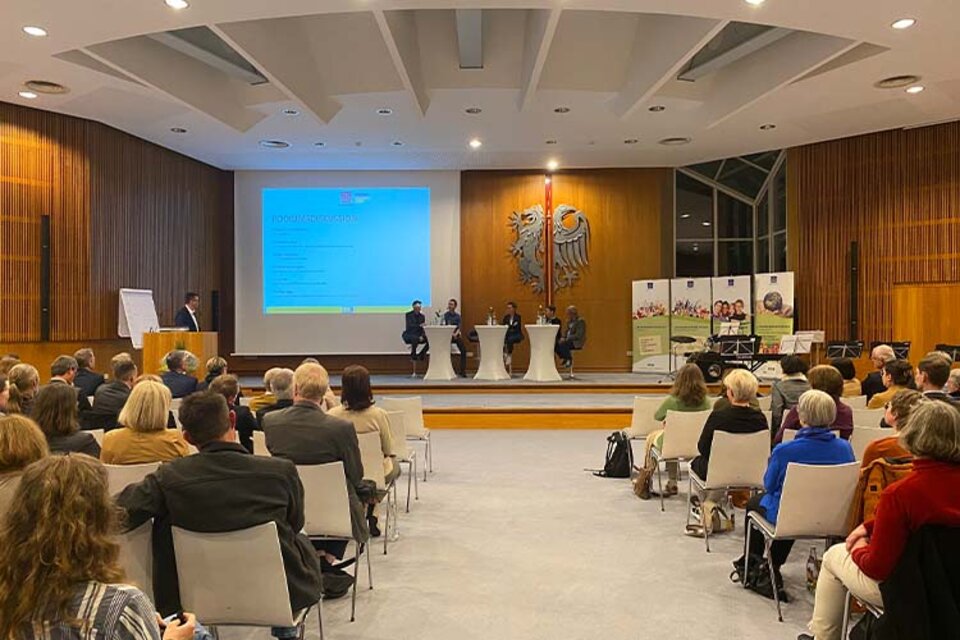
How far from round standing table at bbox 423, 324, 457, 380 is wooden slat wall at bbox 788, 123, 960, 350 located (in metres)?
5.96

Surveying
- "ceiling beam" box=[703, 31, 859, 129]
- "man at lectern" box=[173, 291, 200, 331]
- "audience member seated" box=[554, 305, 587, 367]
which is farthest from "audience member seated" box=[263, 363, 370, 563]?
"audience member seated" box=[554, 305, 587, 367]

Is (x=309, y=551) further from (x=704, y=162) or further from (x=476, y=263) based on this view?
(x=704, y=162)

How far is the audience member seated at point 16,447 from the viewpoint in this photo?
2.17 meters

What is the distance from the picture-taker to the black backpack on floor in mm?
6414

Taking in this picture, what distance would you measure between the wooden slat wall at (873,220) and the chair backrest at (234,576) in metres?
11.4

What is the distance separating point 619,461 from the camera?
254 inches

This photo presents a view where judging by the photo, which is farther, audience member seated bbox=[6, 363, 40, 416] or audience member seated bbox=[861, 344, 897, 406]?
audience member seated bbox=[861, 344, 897, 406]

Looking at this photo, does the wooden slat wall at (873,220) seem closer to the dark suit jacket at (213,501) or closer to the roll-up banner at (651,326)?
the roll-up banner at (651,326)

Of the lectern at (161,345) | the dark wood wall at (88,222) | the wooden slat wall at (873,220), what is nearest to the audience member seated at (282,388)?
the lectern at (161,345)

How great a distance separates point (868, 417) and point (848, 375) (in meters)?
1.08

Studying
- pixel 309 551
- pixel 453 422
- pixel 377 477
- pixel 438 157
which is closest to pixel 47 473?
pixel 309 551

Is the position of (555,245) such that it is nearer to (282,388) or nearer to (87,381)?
(87,381)

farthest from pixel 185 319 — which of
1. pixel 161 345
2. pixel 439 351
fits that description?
pixel 439 351

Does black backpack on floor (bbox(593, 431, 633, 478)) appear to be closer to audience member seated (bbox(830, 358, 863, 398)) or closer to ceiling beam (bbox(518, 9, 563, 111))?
audience member seated (bbox(830, 358, 863, 398))
